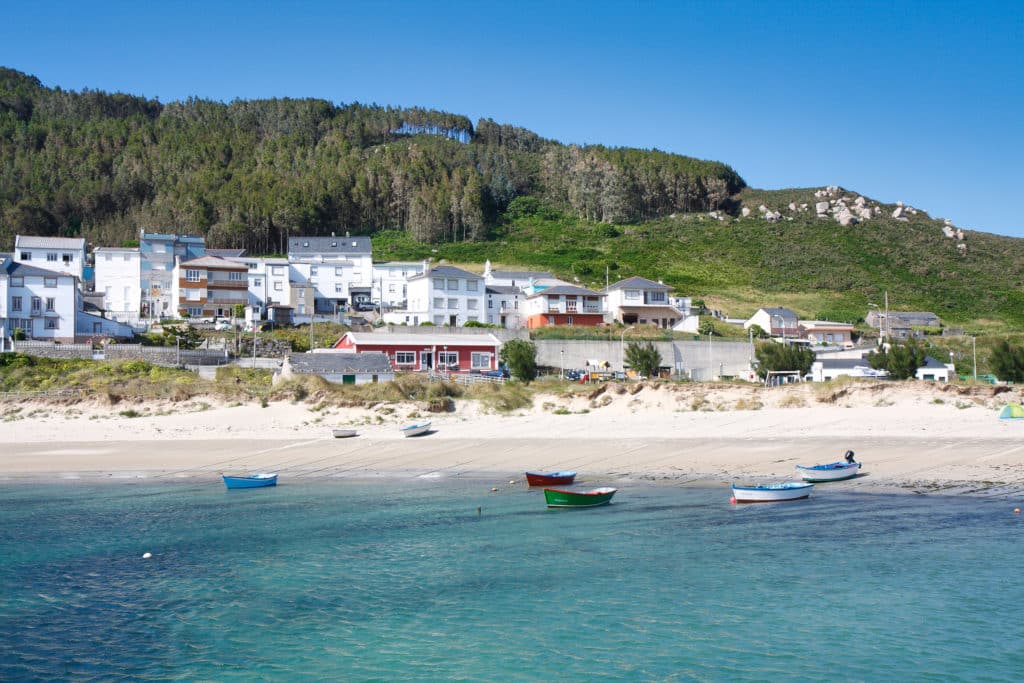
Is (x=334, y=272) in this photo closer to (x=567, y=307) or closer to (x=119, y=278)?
(x=119, y=278)

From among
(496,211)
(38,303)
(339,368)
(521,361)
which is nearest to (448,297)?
(521,361)

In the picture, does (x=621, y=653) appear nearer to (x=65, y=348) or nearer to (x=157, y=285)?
(x=65, y=348)

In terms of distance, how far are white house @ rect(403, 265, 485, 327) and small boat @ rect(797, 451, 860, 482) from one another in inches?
1888

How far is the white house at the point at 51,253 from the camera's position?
82312mm

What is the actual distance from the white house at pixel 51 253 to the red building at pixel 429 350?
4205 centimetres

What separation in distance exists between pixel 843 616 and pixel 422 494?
48.6 ft

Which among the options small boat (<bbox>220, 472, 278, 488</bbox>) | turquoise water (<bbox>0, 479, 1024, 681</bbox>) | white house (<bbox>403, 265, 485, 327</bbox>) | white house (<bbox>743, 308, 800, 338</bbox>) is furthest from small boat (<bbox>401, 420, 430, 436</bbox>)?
white house (<bbox>743, 308, 800, 338</bbox>)

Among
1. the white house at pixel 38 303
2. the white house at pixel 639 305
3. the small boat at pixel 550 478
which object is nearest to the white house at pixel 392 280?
the white house at pixel 639 305

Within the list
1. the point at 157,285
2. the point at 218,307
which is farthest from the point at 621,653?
the point at 157,285

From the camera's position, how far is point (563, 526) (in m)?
22.5

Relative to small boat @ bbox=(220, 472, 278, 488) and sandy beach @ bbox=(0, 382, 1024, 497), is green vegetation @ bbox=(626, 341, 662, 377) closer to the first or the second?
sandy beach @ bbox=(0, 382, 1024, 497)

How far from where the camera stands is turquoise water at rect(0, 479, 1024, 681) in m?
13.4

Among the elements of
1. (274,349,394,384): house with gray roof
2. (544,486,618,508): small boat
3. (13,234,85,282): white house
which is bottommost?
(544,486,618,508): small boat

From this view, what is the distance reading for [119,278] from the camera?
81.2 m
